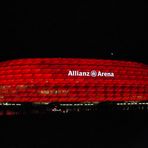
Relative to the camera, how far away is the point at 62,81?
6644 cm

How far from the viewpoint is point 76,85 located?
6650 cm

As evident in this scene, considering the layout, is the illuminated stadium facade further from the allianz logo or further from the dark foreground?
the dark foreground

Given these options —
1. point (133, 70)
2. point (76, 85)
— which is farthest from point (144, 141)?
point (133, 70)

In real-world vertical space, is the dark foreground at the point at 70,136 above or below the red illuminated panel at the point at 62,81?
below

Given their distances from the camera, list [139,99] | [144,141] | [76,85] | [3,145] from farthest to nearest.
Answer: [139,99]
[76,85]
[144,141]
[3,145]

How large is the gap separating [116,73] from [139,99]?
8100mm

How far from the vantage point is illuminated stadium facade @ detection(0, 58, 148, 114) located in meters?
66.5

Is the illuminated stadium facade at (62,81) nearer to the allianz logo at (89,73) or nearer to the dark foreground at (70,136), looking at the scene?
the allianz logo at (89,73)

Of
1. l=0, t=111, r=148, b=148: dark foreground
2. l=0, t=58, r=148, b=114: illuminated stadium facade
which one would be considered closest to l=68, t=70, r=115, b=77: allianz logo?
l=0, t=58, r=148, b=114: illuminated stadium facade

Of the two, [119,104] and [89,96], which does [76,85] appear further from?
[119,104]

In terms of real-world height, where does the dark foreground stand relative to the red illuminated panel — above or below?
below

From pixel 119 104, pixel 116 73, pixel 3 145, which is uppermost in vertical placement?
pixel 116 73

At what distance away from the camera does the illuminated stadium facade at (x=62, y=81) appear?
6650cm

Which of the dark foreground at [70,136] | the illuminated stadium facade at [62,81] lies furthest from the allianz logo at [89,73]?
the dark foreground at [70,136]
